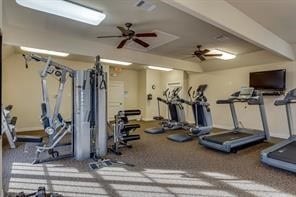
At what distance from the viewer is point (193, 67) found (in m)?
8.23

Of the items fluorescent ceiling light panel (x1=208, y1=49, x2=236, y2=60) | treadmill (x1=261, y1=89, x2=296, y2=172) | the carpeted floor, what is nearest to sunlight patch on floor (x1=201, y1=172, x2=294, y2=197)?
the carpeted floor

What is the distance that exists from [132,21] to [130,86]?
6041 millimetres

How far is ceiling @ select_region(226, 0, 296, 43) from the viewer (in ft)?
10.6

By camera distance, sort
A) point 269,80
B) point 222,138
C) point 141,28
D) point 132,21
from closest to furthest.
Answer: point 132,21 → point 141,28 → point 222,138 → point 269,80

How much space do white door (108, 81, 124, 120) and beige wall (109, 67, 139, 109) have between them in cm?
28

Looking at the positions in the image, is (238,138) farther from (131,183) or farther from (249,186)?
(131,183)

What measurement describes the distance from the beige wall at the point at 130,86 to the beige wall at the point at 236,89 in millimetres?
2829

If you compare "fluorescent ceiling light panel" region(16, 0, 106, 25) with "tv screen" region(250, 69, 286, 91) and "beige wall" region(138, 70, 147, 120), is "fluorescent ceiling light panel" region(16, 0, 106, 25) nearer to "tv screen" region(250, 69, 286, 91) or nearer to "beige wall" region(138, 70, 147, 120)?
"tv screen" region(250, 69, 286, 91)

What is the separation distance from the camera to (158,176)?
3.13 m

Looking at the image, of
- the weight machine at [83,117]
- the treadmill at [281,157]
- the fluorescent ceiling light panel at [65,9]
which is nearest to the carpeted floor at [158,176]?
the treadmill at [281,157]

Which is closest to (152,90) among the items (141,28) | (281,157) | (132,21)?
(141,28)

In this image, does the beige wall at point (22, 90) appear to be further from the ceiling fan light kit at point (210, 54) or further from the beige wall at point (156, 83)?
the ceiling fan light kit at point (210, 54)

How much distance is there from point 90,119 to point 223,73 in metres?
5.72

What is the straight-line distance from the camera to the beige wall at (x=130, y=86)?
32.2ft
